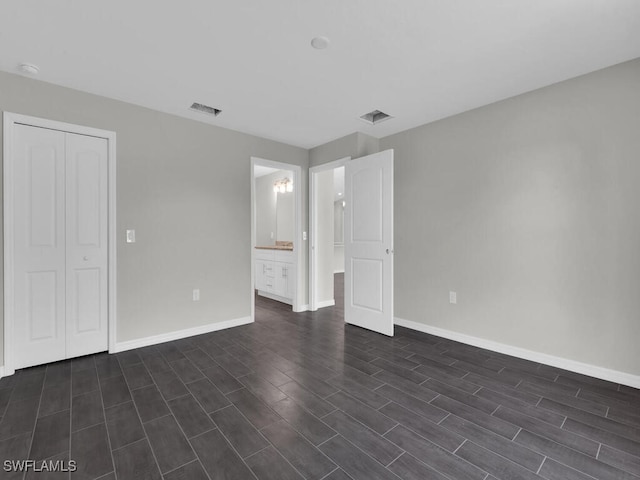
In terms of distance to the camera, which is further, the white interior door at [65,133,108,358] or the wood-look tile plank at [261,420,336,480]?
the white interior door at [65,133,108,358]

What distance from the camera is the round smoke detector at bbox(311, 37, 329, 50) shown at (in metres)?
2.08

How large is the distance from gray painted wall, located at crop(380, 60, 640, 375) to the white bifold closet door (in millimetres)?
3438

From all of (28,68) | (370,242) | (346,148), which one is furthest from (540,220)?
(28,68)

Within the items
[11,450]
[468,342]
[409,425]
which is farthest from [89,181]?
[468,342]

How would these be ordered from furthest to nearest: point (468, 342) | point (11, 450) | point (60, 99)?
point (468, 342), point (60, 99), point (11, 450)

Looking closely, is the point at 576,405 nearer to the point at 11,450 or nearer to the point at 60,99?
the point at 11,450

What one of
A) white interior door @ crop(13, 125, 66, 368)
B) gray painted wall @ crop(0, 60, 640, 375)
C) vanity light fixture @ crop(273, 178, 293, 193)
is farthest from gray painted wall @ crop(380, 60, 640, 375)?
white interior door @ crop(13, 125, 66, 368)

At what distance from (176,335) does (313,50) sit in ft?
10.2

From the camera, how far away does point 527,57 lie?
2.31m

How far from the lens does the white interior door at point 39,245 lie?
257cm

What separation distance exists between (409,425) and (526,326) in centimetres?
175

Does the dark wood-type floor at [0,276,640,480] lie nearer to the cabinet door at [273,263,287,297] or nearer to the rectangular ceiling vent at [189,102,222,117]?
the cabinet door at [273,263,287,297]

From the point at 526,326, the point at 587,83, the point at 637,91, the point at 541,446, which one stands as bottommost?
the point at 541,446

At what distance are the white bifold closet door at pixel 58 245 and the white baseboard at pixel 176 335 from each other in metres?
0.16
